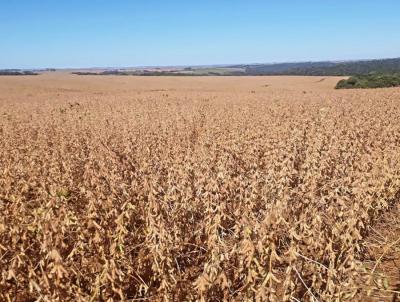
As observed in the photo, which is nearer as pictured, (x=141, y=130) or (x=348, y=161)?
(x=348, y=161)

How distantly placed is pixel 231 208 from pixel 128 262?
1.72 meters

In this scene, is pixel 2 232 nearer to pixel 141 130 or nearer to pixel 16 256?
pixel 16 256

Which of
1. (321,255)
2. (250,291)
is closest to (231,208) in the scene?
(321,255)

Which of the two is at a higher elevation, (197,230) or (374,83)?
(197,230)

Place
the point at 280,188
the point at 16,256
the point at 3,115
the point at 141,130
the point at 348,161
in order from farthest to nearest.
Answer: the point at 3,115, the point at 141,130, the point at 348,161, the point at 280,188, the point at 16,256

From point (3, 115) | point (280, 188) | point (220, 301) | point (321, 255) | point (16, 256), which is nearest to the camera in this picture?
point (16, 256)

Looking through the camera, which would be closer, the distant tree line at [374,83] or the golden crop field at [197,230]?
the golden crop field at [197,230]

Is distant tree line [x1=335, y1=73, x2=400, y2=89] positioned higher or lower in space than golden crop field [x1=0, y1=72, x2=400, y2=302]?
lower

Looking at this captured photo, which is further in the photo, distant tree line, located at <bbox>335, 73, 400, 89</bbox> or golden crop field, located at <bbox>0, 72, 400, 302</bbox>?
distant tree line, located at <bbox>335, 73, 400, 89</bbox>

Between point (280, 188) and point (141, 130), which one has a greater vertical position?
point (280, 188)

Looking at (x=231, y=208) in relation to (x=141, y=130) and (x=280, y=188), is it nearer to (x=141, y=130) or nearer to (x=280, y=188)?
(x=280, y=188)

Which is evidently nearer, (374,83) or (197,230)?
(197,230)

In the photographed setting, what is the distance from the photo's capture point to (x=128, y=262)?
414cm

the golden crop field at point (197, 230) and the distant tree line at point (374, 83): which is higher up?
the golden crop field at point (197, 230)
